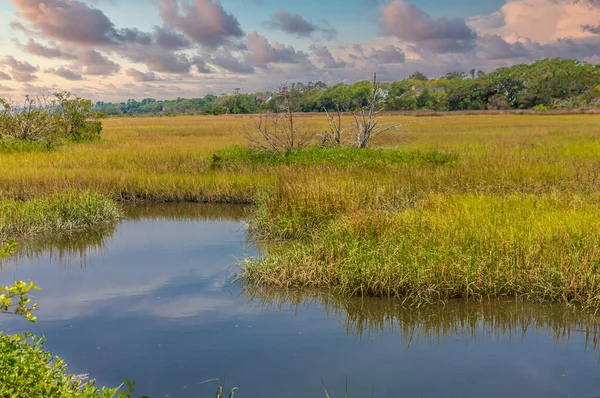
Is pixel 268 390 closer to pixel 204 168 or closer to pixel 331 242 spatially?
pixel 331 242

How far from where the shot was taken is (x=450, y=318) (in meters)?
7.85

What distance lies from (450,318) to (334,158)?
1095 centimetres

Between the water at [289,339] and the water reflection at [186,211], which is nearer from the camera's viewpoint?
the water at [289,339]

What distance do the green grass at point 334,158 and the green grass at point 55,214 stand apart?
5987mm

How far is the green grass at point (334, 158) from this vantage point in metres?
18.0

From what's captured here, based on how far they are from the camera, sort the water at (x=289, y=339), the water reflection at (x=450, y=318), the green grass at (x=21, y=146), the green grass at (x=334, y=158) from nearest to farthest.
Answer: the water at (x=289, y=339) → the water reflection at (x=450, y=318) → the green grass at (x=334, y=158) → the green grass at (x=21, y=146)

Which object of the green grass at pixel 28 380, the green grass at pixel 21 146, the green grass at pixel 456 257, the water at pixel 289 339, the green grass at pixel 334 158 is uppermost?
the green grass at pixel 21 146

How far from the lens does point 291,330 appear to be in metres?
7.58

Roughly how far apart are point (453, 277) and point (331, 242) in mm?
2164

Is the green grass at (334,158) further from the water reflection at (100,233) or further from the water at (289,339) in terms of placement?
the water at (289,339)

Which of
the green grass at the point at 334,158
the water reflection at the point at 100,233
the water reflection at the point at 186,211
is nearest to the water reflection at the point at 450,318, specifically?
the water reflection at the point at 100,233

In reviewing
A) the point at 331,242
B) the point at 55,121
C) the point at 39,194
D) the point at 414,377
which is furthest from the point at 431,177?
the point at 55,121

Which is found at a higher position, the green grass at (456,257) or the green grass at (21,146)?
the green grass at (21,146)

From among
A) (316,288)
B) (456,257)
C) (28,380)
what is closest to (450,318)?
(456,257)
